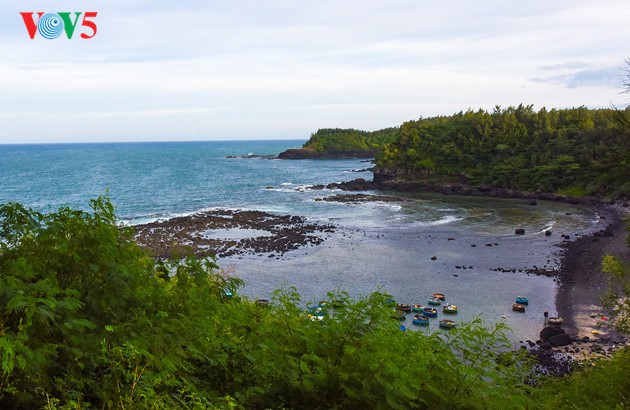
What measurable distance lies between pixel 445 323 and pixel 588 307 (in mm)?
12222

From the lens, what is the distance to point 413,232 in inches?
2288

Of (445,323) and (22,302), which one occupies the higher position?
(22,302)

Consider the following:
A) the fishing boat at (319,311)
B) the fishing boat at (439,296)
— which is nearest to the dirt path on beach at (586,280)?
the fishing boat at (439,296)

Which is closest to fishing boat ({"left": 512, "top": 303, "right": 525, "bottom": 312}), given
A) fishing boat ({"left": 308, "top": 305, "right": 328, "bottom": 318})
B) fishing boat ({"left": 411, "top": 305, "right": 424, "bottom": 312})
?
fishing boat ({"left": 411, "top": 305, "right": 424, "bottom": 312})

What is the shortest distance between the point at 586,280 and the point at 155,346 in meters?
40.5

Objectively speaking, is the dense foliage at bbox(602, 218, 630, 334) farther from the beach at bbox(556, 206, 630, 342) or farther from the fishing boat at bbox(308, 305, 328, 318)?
the fishing boat at bbox(308, 305, 328, 318)

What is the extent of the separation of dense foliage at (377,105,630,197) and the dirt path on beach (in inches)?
1052

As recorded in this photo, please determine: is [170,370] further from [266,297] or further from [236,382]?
[266,297]

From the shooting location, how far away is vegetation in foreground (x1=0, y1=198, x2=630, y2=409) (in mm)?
5828

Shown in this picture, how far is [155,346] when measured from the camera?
21.7ft

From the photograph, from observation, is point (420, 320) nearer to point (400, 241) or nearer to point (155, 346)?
point (400, 241)

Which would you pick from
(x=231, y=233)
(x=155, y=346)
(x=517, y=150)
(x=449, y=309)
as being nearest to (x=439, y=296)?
(x=449, y=309)

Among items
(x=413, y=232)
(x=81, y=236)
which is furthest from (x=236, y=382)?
(x=413, y=232)

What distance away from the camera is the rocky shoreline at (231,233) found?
4818 cm
